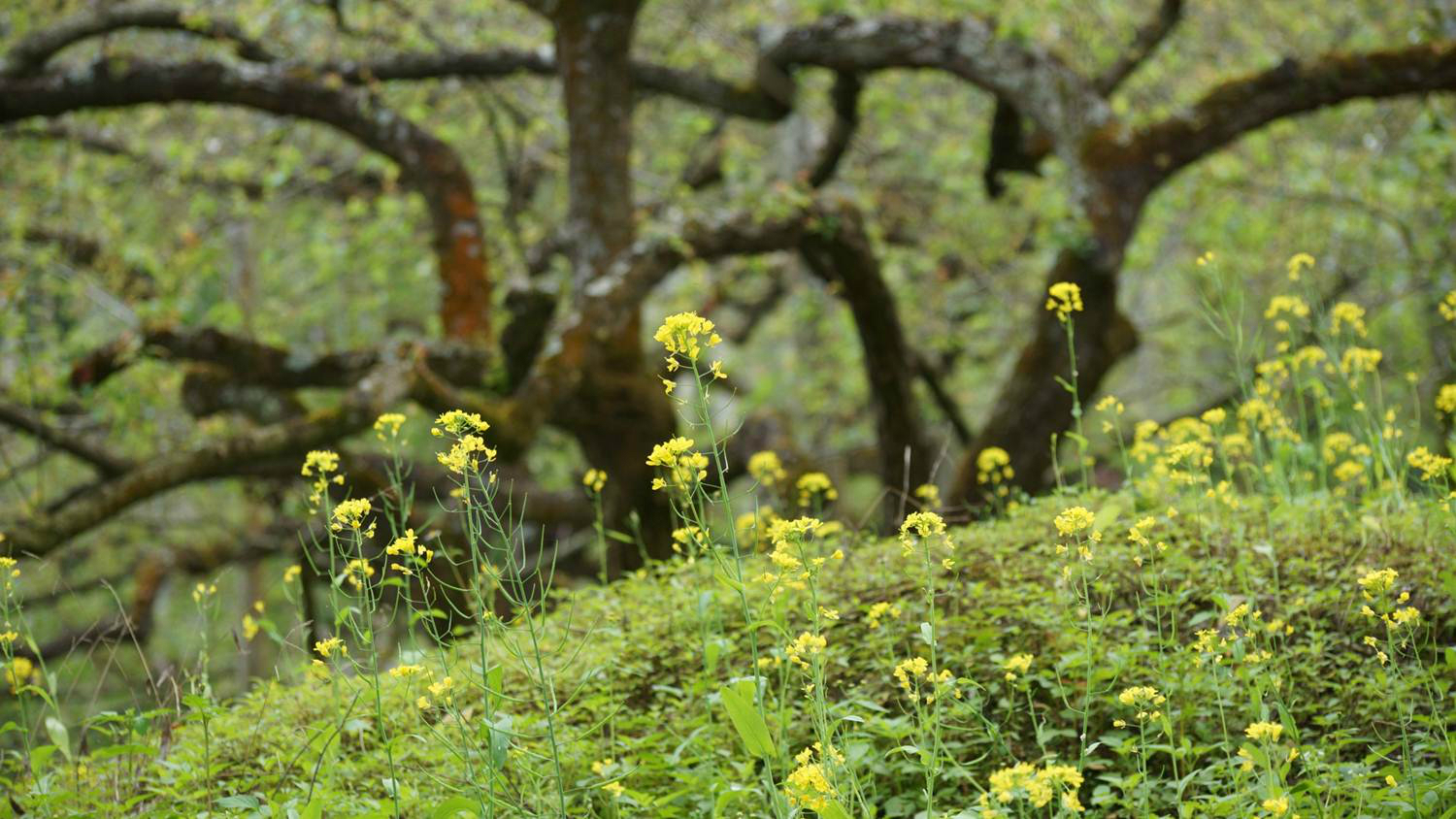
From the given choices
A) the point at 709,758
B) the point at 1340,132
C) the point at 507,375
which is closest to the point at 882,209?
the point at 1340,132

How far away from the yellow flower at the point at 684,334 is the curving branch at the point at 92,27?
239 inches

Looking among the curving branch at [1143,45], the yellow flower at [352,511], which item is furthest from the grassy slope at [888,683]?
the curving branch at [1143,45]

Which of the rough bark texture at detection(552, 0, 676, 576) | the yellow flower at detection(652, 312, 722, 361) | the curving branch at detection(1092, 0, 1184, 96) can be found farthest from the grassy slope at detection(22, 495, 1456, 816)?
the curving branch at detection(1092, 0, 1184, 96)

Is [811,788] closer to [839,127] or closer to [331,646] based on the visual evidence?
[331,646]

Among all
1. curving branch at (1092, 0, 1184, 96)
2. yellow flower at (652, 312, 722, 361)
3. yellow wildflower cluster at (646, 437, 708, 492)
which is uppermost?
curving branch at (1092, 0, 1184, 96)

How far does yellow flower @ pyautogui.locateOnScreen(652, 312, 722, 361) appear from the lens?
2.10 metres

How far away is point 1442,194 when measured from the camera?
7965mm

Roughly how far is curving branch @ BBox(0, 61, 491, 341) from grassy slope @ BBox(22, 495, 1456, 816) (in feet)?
13.9

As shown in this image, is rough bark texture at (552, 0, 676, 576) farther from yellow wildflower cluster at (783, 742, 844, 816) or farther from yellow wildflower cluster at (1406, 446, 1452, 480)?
yellow wildflower cluster at (783, 742, 844, 816)

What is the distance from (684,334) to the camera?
215 cm

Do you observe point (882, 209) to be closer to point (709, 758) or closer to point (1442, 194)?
point (1442, 194)

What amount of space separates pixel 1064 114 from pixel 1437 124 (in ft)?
6.75

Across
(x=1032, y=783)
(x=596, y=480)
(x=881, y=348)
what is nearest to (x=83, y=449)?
(x=881, y=348)

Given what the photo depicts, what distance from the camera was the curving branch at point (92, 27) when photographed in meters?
7.08
